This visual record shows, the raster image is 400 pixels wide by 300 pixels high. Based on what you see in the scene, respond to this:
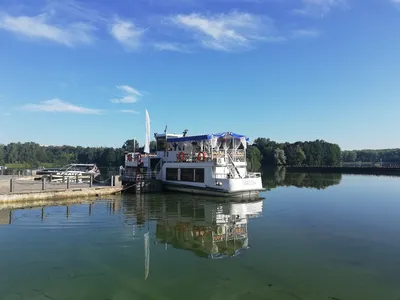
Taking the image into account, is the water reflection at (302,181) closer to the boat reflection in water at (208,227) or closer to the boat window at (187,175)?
the boat window at (187,175)

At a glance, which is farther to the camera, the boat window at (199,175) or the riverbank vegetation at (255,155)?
the riverbank vegetation at (255,155)

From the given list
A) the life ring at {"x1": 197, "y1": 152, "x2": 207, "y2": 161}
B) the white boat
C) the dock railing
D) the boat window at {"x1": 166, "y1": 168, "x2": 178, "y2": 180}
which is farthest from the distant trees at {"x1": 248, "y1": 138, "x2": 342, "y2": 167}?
the dock railing

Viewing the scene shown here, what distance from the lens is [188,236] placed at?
634 inches

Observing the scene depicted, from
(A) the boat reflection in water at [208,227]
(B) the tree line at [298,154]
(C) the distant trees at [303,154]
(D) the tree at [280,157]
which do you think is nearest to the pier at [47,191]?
(A) the boat reflection in water at [208,227]

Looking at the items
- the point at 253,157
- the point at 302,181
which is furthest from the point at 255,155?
the point at 302,181

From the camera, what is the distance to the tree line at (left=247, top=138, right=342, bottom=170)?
126 metres

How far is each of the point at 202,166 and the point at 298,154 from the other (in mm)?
105845

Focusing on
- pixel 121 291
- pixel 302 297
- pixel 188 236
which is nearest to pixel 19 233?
pixel 188 236

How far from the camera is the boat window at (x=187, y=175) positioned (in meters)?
31.7

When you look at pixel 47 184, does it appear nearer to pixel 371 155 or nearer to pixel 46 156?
pixel 46 156

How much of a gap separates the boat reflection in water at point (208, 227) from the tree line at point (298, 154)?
9640 centimetres

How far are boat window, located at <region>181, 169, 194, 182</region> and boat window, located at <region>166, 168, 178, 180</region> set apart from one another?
1.29 m

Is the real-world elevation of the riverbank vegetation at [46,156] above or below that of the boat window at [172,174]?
above

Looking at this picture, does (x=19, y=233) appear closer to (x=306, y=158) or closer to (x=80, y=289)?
(x=80, y=289)
